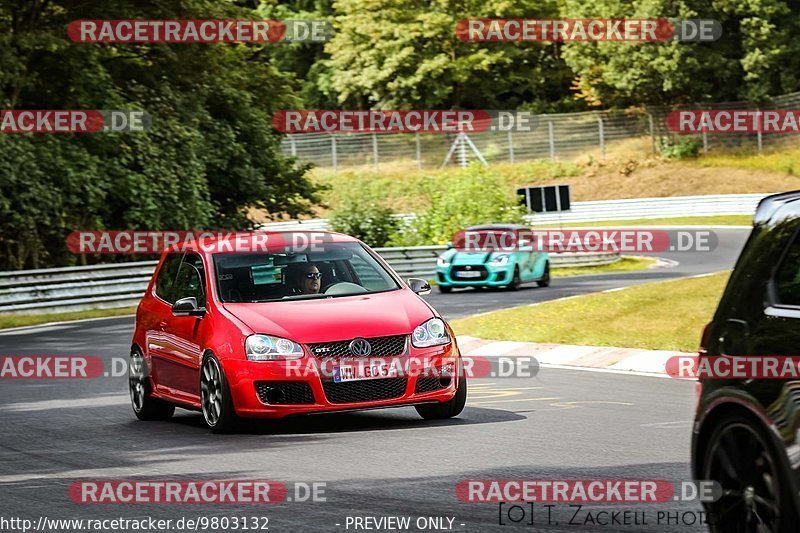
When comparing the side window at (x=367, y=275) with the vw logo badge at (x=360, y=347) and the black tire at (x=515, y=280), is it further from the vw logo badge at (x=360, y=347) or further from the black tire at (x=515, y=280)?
the black tire at (x=515, y=280)

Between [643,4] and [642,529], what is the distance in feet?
224

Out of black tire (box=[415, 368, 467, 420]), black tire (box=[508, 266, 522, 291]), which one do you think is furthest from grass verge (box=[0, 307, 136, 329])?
black tire (box=[415, 368, 467, 420])

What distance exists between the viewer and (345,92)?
8312cm

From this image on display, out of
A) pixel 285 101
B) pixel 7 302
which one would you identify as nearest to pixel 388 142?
pixel 285 101

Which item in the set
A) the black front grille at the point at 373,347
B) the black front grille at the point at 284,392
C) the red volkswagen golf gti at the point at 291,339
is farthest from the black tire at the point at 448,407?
the black front grille at the point at 284,392

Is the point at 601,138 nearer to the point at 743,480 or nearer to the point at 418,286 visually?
the point at 418,286

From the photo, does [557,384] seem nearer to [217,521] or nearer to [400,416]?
[400,416]

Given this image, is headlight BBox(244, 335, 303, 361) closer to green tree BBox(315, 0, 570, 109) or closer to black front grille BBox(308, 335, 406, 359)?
black front grille BBox(308, 335, 406, 359)

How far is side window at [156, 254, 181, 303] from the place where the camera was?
1366 centimetres

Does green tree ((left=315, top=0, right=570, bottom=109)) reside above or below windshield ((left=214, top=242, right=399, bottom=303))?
above

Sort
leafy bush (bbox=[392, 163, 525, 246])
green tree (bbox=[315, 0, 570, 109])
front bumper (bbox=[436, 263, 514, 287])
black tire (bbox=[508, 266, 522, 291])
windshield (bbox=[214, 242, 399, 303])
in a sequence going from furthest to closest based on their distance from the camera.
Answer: green tree (bbox=[315, 0, 570, 109])
leafy bush (bbox=[392, 163, 525, 246])
black tire (bbox=[508, 266, 522, 291])
front bumper (bbox=[436, 263, 514, 287])
windshield (bbox=[214, 242, 399, 303])

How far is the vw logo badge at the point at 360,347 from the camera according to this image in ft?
37.9

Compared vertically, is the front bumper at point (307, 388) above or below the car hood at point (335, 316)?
below

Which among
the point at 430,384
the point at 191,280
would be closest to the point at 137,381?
the point at 191,280
